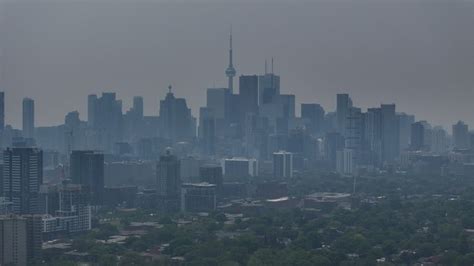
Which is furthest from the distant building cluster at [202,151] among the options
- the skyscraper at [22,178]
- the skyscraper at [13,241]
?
the skyscraper at [13,241]

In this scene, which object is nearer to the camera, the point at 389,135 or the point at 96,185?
the point at 96,185

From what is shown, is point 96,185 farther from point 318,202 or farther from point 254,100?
point 254,100

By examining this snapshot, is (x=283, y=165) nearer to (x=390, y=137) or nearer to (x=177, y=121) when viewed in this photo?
(x=390, y=137)

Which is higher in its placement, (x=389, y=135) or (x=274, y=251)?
(x=389, y=135)

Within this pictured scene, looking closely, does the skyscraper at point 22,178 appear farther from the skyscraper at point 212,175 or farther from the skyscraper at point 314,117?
the skyscraper at point 314,117

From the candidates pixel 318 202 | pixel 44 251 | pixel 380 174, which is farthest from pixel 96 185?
pixel 380 174

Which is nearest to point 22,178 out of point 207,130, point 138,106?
point 138,106

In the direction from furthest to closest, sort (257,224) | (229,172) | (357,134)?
(357,134) < (229,172) < (257,224)
